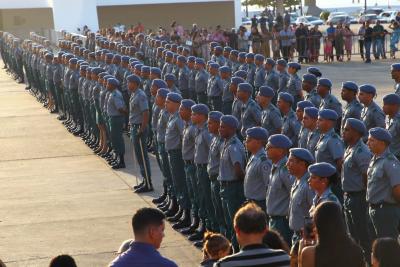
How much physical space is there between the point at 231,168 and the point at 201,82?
837cm

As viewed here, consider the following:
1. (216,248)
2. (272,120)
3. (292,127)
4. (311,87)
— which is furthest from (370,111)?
(216,248)

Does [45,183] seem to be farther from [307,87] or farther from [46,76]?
[46,76]

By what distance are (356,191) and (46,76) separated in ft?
Result: 45.4

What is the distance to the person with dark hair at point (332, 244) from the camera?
16.8 ft

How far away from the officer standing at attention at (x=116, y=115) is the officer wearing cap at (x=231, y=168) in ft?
17.7

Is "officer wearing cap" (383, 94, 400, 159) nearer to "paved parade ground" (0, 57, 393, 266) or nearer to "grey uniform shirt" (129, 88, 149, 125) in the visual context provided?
"paved parade ground" (0, 57, 393, 266)

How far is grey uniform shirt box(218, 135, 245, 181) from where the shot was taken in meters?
9.03

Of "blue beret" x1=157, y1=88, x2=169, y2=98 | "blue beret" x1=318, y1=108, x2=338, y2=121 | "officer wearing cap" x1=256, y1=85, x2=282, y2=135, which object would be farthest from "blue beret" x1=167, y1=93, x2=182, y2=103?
"blue beret" x1=318, y1=108, x2=338, y2=121

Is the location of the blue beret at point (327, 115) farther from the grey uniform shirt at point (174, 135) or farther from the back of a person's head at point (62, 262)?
the back of a person's head at point (62, 262)

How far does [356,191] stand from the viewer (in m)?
8.25

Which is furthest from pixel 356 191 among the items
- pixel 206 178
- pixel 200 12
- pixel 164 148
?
pixel 200 12

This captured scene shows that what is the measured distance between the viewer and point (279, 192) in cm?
791

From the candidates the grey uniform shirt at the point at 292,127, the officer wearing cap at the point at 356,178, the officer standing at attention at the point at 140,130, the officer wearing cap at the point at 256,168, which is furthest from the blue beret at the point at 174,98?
the officer wearing cap at the point at 356,178

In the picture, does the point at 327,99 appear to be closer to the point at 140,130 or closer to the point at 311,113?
the point at 311,113
